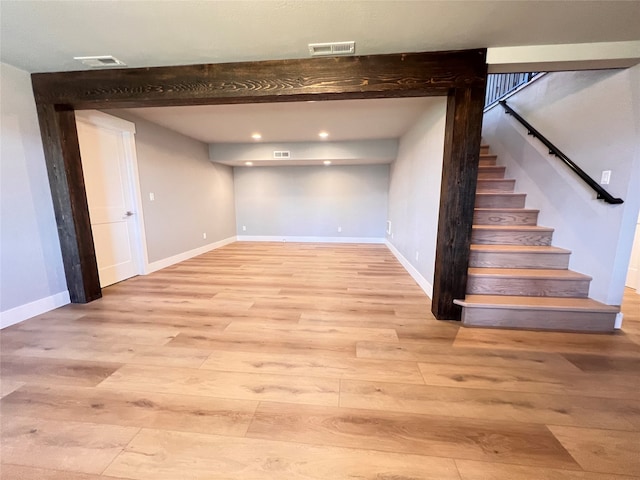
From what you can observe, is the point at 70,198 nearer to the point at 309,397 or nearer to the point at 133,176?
the point at 133,176

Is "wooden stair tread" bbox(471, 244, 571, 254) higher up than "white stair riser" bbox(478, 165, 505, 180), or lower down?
lower down

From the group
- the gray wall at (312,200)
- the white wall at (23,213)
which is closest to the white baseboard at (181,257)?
the gray wall at (312,200)

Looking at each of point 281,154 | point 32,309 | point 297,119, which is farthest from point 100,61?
point 281,154

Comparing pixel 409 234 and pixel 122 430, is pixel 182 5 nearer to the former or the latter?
pixel 122 430

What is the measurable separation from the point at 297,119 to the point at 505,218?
2.98m

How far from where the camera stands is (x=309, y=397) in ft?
4.59

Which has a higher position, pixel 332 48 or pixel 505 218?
pixel 332 48

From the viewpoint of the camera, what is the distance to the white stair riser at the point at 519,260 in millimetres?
2461

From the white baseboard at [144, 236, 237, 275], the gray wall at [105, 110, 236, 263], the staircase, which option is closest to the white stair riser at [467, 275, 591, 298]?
the staircase

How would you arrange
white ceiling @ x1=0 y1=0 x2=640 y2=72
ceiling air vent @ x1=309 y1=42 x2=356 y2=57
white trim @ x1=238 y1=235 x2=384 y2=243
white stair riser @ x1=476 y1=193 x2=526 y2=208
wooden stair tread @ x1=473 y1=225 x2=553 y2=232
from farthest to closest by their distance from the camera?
white trim @ x1=238 y1=235 x2=384 y2=243
white stair riser @ x1=476 y1=193 x2=526 y2=208
wooden stair tread @ x1=473 y1=225 x2=553 y2=232
ceiling air vent @ x1=309 y1=42 x2=356 y2=57
white ceiling @ x1=0 y1=0 x2=640 y2=72

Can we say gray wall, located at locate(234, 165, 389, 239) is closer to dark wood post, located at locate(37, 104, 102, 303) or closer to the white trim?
the white trim

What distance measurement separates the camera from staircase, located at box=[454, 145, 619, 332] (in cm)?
210

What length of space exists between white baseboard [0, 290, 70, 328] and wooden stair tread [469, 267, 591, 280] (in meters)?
4.09

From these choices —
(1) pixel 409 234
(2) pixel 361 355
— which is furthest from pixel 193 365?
(1) pixel 409 234
